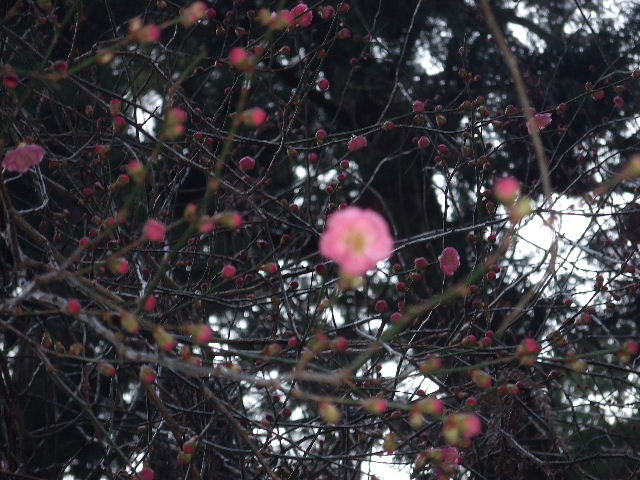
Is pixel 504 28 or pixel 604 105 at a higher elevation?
pixel 504 28

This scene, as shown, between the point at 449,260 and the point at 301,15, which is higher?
the point at 301,15

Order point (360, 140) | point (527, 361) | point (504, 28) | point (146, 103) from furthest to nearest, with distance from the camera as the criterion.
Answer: point (504, 28) → point (146, 103) → point (360, 140) → point (527, 361)

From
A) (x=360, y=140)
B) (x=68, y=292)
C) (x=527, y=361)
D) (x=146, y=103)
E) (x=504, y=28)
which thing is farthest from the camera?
(x=504, y=28)

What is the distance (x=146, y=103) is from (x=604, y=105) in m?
2.48

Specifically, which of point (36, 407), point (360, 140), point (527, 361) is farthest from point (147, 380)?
point (36, 407)

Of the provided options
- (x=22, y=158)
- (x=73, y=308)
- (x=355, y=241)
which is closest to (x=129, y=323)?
(x=73, y=308)

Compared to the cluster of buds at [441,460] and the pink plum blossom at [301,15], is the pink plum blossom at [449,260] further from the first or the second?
the pink plum blossom at [301,15]

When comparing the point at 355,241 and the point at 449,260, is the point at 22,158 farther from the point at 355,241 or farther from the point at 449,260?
the point at 449,260

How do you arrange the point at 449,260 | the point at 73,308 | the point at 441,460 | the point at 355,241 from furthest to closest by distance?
the point at 449,260 → the point at 441,460 → the point at 73,308 → the point at 355,241

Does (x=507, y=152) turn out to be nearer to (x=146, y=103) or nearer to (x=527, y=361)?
(x=146, y=103)

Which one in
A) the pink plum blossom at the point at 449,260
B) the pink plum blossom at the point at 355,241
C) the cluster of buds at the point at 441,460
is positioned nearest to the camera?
the pink plum blossom at the point at 355,241

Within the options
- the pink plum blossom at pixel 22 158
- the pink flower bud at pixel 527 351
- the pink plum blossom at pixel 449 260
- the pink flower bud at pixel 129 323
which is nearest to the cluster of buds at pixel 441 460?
the pink flower bud at pixel 527 351

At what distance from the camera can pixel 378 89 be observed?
164 inches

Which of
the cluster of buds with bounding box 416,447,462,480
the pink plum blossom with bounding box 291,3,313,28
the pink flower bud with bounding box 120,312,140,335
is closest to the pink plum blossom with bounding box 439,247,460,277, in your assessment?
the cluster of buds with bounding box 416,447,462,480
